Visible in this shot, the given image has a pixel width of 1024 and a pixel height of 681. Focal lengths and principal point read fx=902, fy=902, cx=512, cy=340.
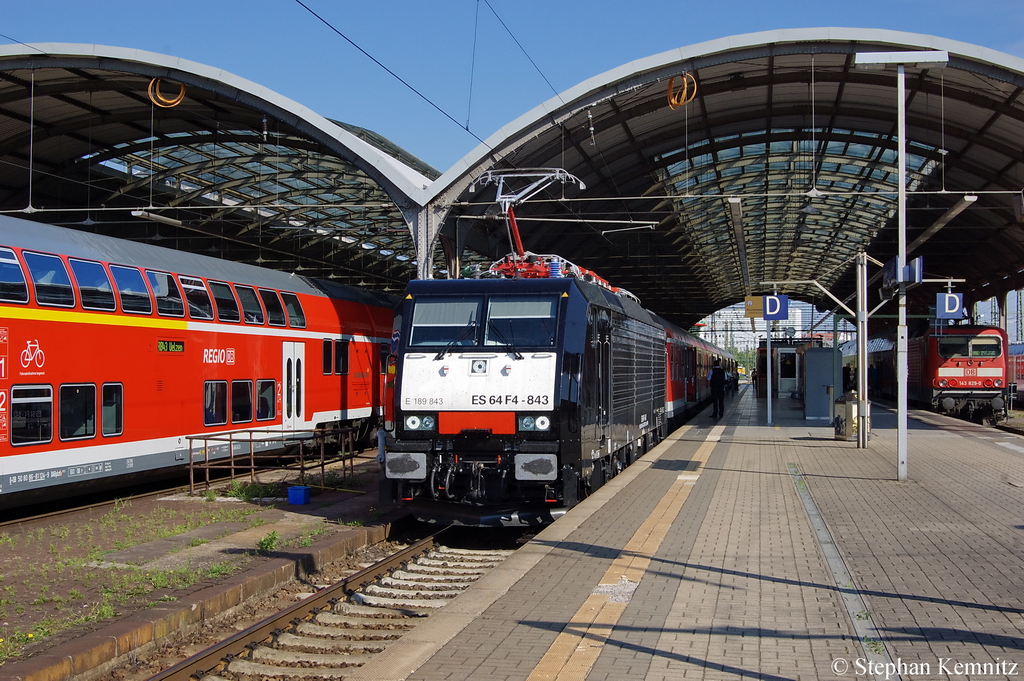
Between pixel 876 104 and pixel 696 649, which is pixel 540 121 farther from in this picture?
pixel 696 649

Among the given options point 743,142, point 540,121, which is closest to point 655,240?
point 743,142

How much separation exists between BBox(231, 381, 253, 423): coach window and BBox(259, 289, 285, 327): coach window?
1.40m

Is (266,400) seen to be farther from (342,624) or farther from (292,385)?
(342,624)

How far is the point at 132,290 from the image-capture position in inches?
509

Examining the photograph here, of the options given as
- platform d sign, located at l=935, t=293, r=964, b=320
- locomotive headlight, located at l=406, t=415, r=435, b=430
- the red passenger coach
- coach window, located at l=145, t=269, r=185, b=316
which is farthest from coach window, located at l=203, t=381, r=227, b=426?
platform d sign, located at l=935, t=293, r=964, b=320

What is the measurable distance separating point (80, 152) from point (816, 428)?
2364cm

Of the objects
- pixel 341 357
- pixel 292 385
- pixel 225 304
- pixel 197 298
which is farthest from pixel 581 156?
pixel 197 298

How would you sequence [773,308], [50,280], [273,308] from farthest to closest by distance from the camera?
[773,308]
[273,308]
[50,280]

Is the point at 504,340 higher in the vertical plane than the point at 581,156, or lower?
lower

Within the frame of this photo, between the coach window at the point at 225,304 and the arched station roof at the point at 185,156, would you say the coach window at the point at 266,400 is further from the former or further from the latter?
the arched station roof at the point at 185,156

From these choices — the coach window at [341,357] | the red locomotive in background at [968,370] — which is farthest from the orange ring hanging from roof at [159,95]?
the red locomotive in background at [968,370]

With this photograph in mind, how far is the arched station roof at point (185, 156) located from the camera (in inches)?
821

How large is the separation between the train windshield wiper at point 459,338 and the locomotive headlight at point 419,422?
29.5 inches

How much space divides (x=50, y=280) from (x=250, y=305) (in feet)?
15.3
